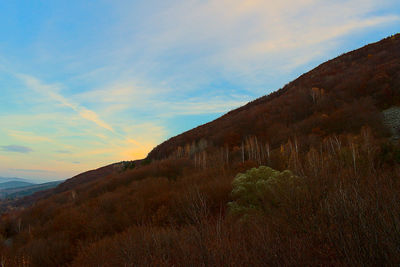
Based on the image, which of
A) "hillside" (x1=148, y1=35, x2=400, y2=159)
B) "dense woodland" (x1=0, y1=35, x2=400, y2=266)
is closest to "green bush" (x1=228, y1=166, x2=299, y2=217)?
"dense woodland" (x1=0, y1=35, x2=400, y2=266)

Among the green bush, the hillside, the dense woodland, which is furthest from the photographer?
the hillside

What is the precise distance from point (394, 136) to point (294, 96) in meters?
11.2

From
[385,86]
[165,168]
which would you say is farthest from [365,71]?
[165,168]

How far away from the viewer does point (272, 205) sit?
6391 millimetres

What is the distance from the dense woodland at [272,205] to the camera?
8.34 ft

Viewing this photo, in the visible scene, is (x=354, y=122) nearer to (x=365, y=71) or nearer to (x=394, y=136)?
(x=394, y=136)

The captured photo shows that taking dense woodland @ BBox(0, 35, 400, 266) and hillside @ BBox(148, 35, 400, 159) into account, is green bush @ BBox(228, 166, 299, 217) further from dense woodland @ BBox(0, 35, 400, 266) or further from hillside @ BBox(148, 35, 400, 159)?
hillside @ BBox(148, 35, 400, 159)

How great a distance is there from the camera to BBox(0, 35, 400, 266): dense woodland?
100 inches

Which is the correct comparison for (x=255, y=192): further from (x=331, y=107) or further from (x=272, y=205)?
(x=331, y=107)

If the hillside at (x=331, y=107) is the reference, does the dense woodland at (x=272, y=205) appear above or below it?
below

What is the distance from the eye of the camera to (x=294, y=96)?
22.6m

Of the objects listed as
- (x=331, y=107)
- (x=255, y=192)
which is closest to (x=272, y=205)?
(x=255, y=192)

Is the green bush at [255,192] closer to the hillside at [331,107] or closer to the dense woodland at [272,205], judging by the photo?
the dense woodland at [272,205]

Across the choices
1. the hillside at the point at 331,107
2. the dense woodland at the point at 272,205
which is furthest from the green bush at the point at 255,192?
the hillside at the point at 331,107
